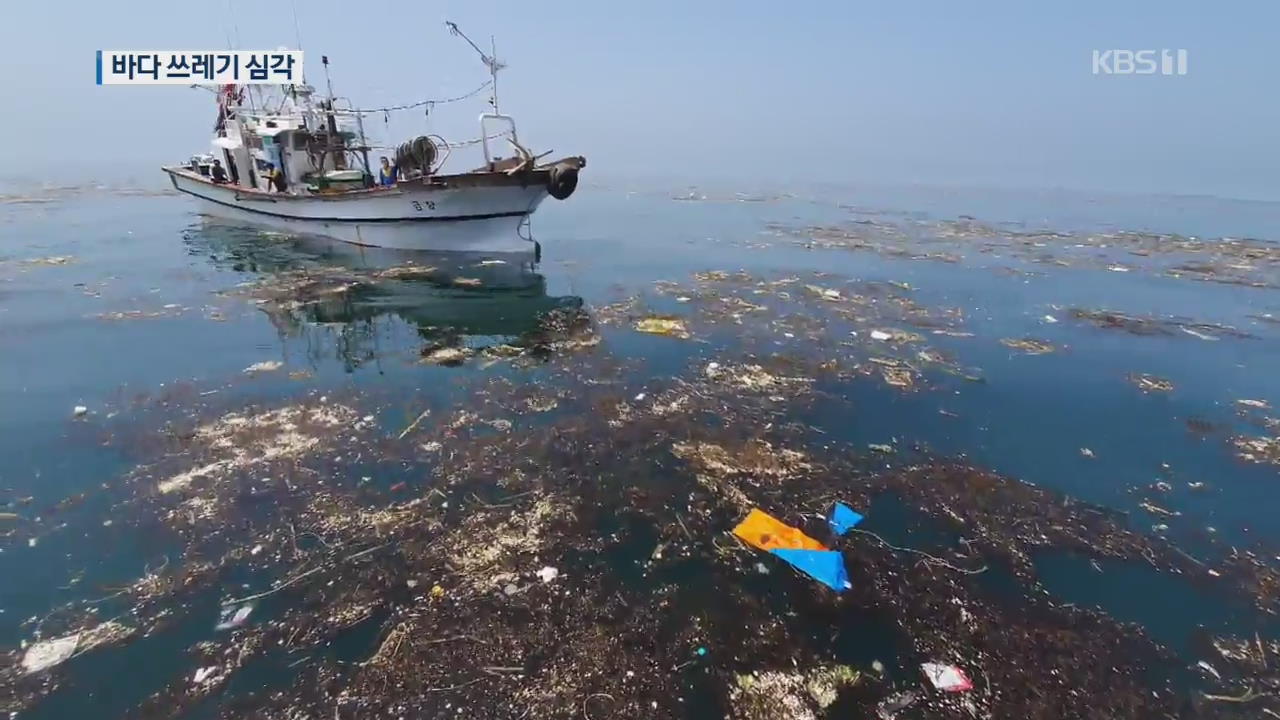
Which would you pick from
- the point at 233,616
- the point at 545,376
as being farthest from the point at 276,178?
the point at 233,616

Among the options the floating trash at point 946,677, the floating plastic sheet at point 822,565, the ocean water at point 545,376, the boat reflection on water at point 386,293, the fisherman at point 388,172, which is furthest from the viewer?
the fisherman at point 388,172

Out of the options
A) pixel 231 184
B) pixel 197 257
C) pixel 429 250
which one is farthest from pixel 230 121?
pixel 429 250

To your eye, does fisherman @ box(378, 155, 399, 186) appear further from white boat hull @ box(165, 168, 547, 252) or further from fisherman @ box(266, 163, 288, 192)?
fisherman @ box(266, 163, 288, 192)

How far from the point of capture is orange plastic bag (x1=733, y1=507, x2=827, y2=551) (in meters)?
5.80

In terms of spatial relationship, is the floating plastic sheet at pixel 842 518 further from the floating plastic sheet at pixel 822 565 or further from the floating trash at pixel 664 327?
the floating trash at pixel 664 327

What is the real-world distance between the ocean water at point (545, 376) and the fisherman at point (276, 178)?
2284 millimetres

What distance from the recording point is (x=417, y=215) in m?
20.2

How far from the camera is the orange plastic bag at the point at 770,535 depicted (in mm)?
5801

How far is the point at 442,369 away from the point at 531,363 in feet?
5.67

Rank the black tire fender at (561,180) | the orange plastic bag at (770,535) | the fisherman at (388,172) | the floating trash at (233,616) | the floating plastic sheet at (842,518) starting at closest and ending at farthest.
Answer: the floating trash at (233,616) → the orange plastic bag at (770,535) → the floating plastic sheet at (842,518) → the black tire fender at (561,180) → the fisherman at (388,172)

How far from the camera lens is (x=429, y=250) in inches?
873

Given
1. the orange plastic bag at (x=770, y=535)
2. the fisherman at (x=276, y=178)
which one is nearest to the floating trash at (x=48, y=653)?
the orange plastic bag at (x=770, y=535)

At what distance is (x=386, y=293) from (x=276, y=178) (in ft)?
36.7

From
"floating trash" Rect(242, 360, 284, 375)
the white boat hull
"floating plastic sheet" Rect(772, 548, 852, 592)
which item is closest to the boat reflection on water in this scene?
the white boat hull
